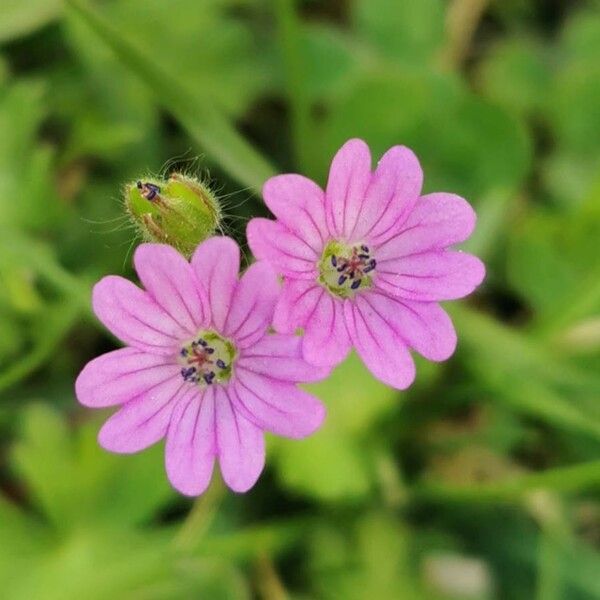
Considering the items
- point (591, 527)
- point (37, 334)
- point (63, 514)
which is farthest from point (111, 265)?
point (591, 527)

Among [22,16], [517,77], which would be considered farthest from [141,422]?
[517,77]

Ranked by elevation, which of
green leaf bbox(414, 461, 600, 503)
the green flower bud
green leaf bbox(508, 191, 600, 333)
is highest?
green leaf bbox(508, 191, 600, 333)

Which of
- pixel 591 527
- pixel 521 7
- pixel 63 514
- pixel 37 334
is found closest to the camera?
pixel 37 334

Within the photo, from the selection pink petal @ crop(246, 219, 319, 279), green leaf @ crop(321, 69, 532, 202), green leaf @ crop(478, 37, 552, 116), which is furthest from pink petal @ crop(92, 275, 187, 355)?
green leaf @ crop(478, 37, 552, 116)

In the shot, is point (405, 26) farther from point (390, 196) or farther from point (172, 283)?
point (172, 283)

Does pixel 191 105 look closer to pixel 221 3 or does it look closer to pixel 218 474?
pixel 221 3

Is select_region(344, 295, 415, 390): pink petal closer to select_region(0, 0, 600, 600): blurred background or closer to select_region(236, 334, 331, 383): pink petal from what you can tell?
select_region(236, 334, 331, 383): pink petal
